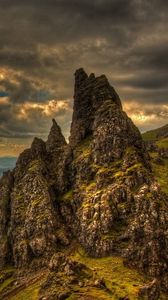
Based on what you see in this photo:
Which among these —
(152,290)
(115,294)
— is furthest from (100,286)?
(152,290)

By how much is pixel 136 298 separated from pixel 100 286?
19551mm

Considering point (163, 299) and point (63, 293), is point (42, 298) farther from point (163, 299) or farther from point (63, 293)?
point (163, 299)

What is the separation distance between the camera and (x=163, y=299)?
7800 inches

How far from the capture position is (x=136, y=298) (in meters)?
190

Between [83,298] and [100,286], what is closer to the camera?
[83,298]

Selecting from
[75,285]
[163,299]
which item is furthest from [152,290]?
[75,285]

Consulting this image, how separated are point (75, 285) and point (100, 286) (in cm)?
1263

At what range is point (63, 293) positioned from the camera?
Answer: 19038 centimetres

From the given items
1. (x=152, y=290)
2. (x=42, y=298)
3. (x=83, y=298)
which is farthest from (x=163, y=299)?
(x=42, y=298)

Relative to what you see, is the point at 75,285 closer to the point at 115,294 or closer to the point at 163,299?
the point at 115,294

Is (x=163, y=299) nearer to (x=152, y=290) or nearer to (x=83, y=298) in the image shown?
(x=152, y=290)

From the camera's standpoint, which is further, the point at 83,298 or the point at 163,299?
the point at 163,299

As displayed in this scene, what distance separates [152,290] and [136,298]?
985 centimetres

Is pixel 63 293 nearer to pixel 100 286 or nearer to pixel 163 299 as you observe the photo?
pixel 100 286
